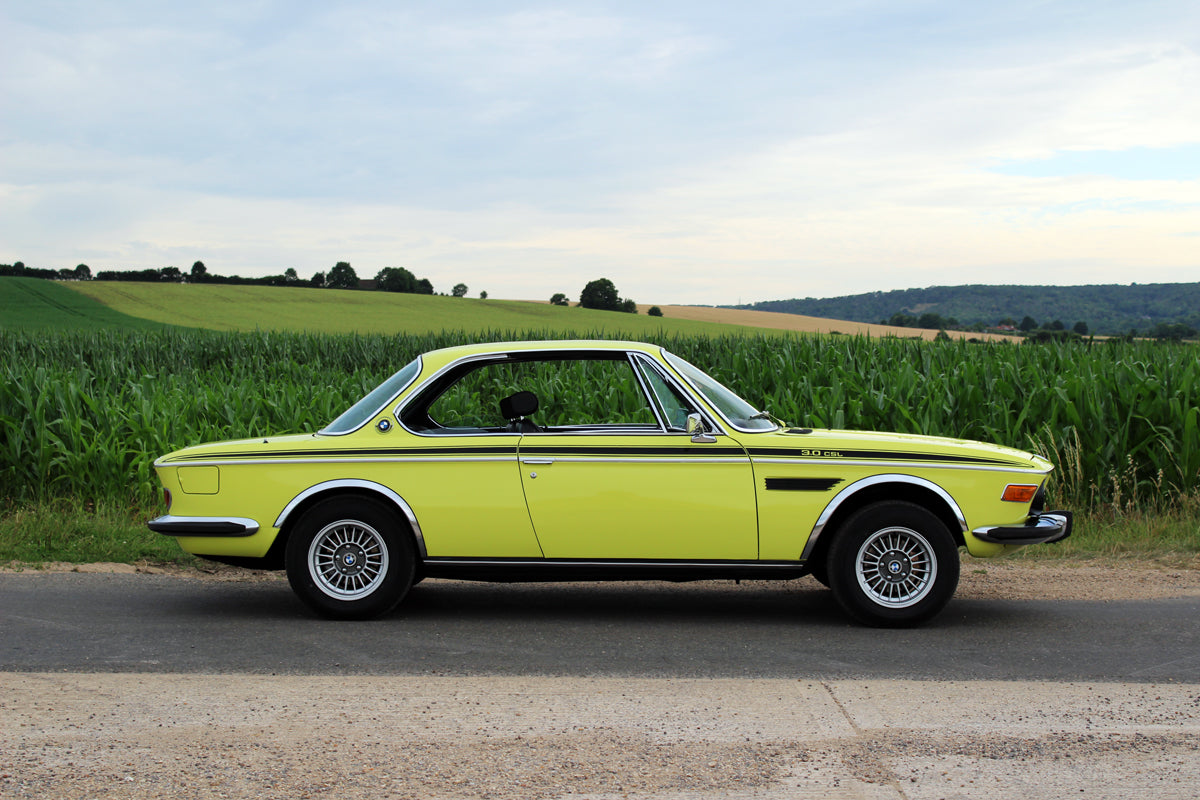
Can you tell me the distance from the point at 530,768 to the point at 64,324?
2112 inches

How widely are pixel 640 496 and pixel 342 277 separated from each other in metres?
82.3

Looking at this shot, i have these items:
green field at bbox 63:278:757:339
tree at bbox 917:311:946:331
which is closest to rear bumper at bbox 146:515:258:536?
tree at bbox 917:311:946:331

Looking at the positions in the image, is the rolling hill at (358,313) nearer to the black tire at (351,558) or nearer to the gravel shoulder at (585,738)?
the black tire at (351,558)

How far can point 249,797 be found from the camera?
11.7 feet

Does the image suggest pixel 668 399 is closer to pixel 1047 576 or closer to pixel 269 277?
pixel 1047 576

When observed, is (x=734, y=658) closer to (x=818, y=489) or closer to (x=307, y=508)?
(x=818, y=489)

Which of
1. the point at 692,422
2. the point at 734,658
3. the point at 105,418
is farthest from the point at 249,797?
the point at 105,418

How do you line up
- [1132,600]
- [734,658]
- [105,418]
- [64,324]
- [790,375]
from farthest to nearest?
[64,324], [790,375], [105,418], [1132,600], [734,658]

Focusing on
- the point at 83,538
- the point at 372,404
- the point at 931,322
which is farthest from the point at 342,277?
the point at 372,404

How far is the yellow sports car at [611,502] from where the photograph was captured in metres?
6.00

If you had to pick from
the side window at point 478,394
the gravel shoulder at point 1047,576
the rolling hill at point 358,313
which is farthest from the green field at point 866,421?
the rolling hill at point 358,313

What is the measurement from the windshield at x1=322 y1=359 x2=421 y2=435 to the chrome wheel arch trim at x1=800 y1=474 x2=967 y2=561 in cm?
261

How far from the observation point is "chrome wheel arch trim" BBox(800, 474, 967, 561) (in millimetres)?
6004

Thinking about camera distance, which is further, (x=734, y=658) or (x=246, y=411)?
(x=246, y=411)
